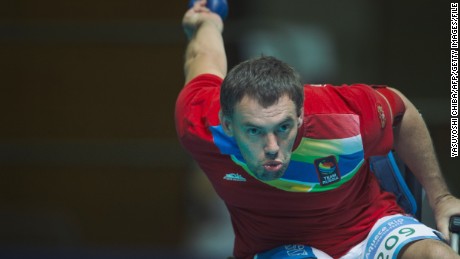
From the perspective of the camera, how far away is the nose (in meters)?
3.66

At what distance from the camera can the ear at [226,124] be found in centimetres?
381

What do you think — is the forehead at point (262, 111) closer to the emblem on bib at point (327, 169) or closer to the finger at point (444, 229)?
the emblem on bib at point (327, 169)

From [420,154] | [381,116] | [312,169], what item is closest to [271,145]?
[312,169]

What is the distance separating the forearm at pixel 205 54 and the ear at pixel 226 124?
0.57m

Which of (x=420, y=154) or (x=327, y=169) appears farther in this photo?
(x=420, y=154)

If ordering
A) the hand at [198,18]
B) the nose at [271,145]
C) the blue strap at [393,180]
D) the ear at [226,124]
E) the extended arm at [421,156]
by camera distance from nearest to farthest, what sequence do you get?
the nose at [271,145] → the ear at [226,124] → the extended arm at [421,156] → the blue strap at [393,180] → the hand at [198,18]

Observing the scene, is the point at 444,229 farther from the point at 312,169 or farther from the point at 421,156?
the point at 312,169

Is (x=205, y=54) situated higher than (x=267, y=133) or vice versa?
(x=205, y=54)

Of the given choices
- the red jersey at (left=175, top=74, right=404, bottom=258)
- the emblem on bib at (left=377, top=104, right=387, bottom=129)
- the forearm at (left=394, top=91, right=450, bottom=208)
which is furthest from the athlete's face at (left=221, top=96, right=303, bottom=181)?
the forearm at (left=394, top=91, right=450, bottom=208)

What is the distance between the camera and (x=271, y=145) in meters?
3.66

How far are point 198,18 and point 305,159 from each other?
45.1 inches

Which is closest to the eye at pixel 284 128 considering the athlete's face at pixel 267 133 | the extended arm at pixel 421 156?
the athlete's face at pixel 267 133

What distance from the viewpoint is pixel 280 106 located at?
3.70 m

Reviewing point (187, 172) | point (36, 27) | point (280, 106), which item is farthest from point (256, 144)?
point (36, 27)
